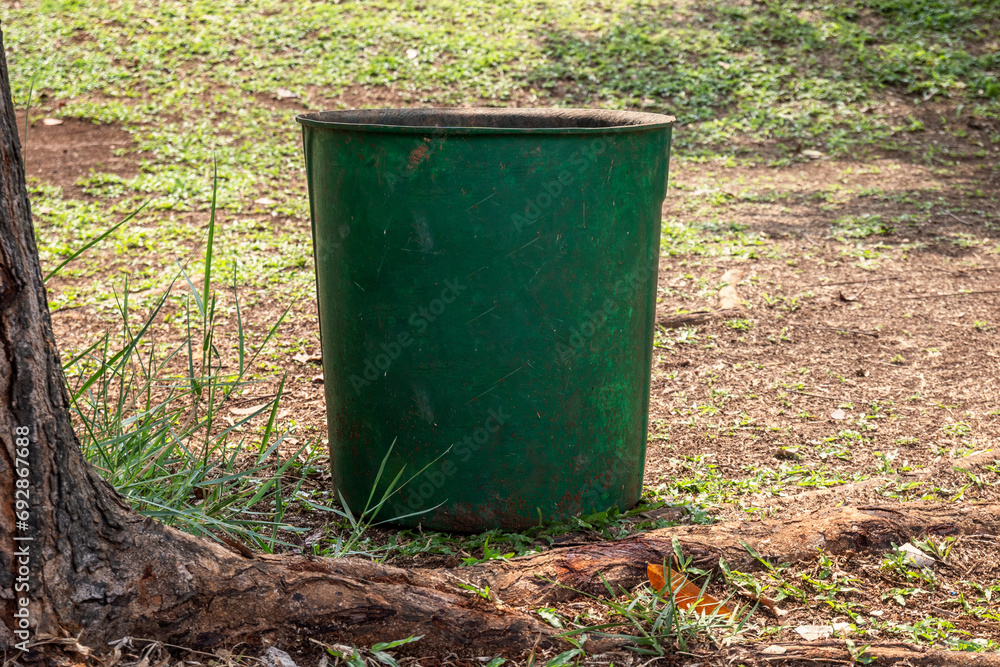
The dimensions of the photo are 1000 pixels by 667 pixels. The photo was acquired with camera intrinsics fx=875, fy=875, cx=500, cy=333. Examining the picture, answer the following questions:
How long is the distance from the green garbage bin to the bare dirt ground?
0.53 m

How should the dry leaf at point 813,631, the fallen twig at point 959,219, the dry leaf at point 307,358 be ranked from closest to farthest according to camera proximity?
the dry leaf at point 813,631
the dry leaf at point 307,358
the fallen twig at point 959,219

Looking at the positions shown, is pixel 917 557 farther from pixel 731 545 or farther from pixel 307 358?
pixel 307 358

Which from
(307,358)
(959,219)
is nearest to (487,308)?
(307,358)

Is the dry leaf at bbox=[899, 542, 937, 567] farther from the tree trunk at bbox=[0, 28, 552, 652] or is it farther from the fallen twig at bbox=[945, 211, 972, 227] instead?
the fallen twig at bbox=[945, 211, 972, 227]

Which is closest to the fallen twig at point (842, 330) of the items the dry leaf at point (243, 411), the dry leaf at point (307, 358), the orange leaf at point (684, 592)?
the dry leaf at point (307, 358)

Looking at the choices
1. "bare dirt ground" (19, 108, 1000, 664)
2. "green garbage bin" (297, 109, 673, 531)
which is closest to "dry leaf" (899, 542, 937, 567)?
"bare dirt ground" (19, 108, 1000, 664)

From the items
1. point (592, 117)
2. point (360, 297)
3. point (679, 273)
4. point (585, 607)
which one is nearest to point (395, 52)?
point (679, 273)

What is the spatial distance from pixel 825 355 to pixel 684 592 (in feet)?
6.65

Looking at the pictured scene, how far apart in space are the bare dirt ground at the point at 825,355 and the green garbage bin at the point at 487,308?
1.74ft

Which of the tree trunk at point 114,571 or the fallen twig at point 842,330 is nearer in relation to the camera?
the tree trunk at point 114,571

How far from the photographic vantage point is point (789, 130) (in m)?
6.69

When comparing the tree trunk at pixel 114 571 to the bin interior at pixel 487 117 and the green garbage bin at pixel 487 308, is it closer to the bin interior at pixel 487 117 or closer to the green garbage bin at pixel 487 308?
the green garbage bin at pixel 487 308

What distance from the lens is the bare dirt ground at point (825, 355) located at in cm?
212

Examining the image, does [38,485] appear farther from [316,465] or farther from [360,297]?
[316,465]
